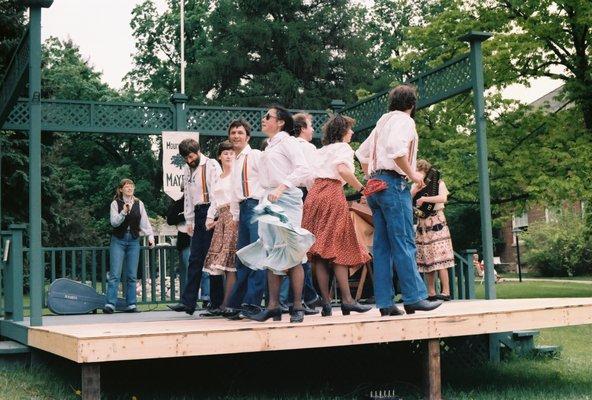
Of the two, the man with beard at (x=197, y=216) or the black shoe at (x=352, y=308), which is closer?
the black shoe at (x=352, y=308)

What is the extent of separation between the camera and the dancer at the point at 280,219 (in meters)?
5.71

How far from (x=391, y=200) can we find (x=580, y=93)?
14314 millimetres

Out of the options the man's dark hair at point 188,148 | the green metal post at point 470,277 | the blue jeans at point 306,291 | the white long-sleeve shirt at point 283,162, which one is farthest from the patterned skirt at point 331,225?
the green metal post at point 470,277

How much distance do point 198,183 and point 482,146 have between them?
3022 millimetres

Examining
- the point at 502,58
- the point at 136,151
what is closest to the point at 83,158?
the point at 136,151

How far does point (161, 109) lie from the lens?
10.9 meters

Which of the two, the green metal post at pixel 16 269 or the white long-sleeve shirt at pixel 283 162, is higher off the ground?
the white long-sleeve shirt at pixel 283 162

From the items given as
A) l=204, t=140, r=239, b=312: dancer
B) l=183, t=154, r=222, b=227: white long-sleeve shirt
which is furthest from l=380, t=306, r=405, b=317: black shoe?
l=183, t=154, r=222, b=227: white long-sleeve shirt

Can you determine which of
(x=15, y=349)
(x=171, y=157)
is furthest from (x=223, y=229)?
(x=171, y=157)

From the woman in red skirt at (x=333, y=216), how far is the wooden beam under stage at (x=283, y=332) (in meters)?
0.34

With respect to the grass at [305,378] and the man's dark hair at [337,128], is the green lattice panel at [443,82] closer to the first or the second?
the man's dark hair at [337,128]

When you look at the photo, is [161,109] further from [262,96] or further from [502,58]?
[262,96]

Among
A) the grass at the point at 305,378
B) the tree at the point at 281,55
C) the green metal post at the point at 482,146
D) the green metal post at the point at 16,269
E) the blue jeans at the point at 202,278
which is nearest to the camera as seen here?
the grass at the point at 305,378

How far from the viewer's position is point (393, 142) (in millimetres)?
5777
